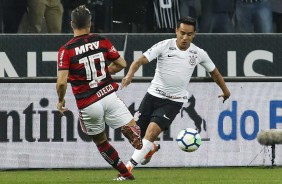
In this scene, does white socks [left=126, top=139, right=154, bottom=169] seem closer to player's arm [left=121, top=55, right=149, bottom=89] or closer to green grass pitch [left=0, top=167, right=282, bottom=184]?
green grass pitch [left=0, top=167, right=282, bottom=184]

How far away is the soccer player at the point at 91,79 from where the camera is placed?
34.9 ft

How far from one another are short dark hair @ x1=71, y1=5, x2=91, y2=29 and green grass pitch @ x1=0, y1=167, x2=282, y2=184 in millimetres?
1752

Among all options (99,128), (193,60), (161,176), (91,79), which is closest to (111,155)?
(99,128)

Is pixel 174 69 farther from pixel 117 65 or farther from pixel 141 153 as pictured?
pixel 117 65

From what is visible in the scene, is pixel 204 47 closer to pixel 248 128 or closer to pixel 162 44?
pixel 248 128

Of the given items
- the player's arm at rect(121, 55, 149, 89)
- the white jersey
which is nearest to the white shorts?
the player's arm at rect(121, 55, 149, 89)

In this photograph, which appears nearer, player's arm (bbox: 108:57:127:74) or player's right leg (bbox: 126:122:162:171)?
player's arm (bbox: 108:57:127:74)

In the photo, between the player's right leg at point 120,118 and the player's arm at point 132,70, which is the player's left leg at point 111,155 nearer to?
the player's right leg at point 120,118

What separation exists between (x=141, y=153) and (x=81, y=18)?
2.08 metres

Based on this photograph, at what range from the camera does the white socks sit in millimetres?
11758

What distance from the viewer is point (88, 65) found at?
10758 millimetres

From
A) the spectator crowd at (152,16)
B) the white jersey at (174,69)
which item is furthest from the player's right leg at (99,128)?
the spectator crowd at (152,16)

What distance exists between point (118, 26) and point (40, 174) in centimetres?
367

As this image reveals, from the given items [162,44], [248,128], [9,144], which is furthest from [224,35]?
[9,144]
